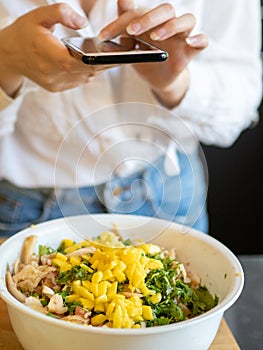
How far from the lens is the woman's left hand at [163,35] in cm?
84

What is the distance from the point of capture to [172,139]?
1118 millimetres

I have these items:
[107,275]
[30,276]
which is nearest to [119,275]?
[107,275]

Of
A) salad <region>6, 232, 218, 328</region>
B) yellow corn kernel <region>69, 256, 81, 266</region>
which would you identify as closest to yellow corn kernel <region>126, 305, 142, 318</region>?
salad <region>6, 232, 218, 328</region>

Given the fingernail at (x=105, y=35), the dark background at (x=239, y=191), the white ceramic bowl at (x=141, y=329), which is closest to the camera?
the white ceramic bowl at (x=141, y=329)

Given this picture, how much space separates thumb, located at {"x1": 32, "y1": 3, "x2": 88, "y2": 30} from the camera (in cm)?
82

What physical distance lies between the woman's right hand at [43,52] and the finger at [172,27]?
0.30ft

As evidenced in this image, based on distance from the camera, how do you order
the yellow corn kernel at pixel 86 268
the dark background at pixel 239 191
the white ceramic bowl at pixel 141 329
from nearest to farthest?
the white ceramic bowl at pixel 141 329, the yellow corn kernel at pixel 86 268, the dark background at pixel 239 191

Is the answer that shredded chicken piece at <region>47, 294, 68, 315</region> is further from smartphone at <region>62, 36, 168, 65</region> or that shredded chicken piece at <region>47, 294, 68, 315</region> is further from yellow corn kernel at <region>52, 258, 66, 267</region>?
smartphone at <region>62, 36, 168, 65</region>

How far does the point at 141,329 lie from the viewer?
668mm

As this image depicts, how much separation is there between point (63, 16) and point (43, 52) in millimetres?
58

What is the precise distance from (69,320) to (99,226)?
0.23m

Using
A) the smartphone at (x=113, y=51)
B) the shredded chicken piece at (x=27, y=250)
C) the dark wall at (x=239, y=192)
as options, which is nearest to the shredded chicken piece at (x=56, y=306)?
the shredded chicken piece at (x=27, y=250)

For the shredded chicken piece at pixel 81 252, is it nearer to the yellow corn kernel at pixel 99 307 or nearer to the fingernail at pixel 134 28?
the yellow corn kernel at pixel 99 307

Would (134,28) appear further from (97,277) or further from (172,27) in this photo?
(97,277)
